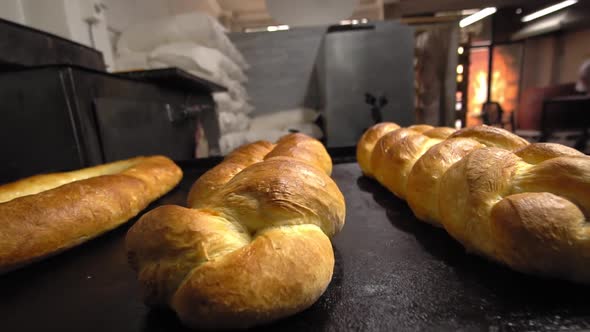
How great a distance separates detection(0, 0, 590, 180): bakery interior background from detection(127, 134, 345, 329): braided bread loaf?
2.85 feet

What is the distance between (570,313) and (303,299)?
0.36 m

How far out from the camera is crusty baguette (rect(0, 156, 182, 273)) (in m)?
0.62

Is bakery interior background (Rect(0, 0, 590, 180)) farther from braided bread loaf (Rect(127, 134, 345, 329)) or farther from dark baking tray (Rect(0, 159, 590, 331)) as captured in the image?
braided bread loaf (Rect(127, 134, 345, 329))

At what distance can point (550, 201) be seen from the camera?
0.46 metres

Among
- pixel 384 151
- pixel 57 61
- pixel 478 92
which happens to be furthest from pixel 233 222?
pixel 478 92

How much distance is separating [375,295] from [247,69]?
390 cm

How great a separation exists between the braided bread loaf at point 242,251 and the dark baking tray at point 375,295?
2.1 inches

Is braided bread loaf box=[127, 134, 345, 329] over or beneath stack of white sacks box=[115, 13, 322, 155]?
beneath

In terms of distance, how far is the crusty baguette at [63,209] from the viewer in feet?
2.03

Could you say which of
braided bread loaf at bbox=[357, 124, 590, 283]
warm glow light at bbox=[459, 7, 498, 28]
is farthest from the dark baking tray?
warm glow light at bbox=[459, 7, 498, 28]

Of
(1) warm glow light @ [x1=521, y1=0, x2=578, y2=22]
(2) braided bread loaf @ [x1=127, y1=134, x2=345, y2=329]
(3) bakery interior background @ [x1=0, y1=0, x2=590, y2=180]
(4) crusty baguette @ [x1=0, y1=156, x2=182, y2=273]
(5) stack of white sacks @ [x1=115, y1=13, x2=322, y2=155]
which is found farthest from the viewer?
(1) warm glow light @ [x1=521, y1=0, x2=578, y2=22]

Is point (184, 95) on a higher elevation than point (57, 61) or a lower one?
lower

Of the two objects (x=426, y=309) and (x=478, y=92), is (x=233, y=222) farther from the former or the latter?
(x=478, y=92)

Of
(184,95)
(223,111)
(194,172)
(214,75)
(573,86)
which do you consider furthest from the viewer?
(573,86)
